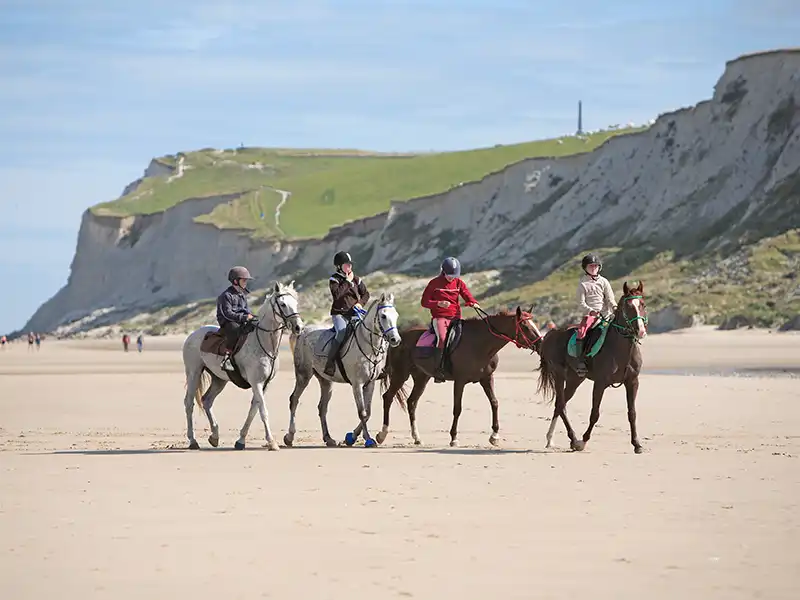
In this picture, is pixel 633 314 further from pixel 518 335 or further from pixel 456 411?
pixel 456 411

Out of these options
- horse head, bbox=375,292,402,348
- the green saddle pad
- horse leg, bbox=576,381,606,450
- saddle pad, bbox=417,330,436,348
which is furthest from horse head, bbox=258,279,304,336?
horse leg, bbox=576,381,606,450

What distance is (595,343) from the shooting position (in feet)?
50.9

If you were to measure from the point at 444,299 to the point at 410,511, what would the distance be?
6.46m

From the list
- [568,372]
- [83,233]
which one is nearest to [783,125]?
[568,372]

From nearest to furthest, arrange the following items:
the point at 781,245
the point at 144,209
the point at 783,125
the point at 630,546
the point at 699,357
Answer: the point at 630,546
the point at 699,357
the point at 781,245
the point at 783,125
the point at 144,209

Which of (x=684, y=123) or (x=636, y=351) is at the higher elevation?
(x=684, y=123)

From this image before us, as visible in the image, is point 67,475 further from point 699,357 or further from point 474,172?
point 474,172

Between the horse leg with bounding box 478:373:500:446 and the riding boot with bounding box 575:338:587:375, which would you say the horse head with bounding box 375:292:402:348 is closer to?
the horse leg with bounding box 478:373:500:446

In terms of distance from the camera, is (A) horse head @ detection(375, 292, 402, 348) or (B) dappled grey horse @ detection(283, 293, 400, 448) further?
(B) dappled grey horse @ detection(283, 293, 400, 448)

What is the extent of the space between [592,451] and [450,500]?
4.55m

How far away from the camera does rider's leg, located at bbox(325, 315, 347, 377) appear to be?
16.6m

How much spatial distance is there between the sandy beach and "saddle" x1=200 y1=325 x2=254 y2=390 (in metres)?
0.93

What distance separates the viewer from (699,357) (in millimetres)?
38375

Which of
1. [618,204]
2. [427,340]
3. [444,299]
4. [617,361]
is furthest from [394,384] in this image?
[618,204]
